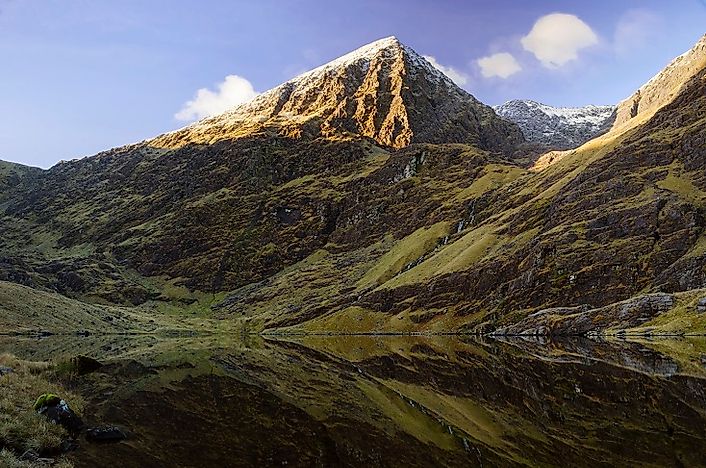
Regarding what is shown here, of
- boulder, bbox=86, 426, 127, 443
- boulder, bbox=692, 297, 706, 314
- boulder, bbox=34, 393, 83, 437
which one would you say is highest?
boulder, bbox=692, 297, 706, 314

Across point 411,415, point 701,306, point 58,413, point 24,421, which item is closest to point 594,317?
point 701,306

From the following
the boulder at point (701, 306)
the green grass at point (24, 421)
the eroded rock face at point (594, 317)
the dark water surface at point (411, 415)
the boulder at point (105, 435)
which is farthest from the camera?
the eroded rock face at point (594, 317)

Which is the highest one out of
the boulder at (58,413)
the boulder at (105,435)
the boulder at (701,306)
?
the boulder at (701,306)

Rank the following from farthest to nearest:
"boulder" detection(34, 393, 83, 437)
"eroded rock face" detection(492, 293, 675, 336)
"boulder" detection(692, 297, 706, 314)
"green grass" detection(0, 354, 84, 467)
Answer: "eroded rock face" detection(492, 293, 675, 336), "boulder" detection(692, 297, 706, 314), "boulder" detection(34, 393, 83, 437), "green grass" detection(0, 354, 84, 467)

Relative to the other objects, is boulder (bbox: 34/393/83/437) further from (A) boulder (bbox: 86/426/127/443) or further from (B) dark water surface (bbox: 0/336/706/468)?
(B) dark water surface (bbox: 0/336/706/468)

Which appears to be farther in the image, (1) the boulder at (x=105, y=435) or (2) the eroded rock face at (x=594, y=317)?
(2) the eroded rock face at (x=594, y=317)

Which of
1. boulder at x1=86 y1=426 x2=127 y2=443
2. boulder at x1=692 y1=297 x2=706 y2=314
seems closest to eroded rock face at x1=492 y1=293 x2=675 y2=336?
boulder at x1=692 y1=297 x2=706 y2=314

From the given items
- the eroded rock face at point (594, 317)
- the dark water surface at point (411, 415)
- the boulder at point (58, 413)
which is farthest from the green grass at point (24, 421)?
the eroded rock face at point (594, 317)

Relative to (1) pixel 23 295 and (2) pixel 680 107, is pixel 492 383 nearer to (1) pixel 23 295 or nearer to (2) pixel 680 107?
(1) pixel 23 295

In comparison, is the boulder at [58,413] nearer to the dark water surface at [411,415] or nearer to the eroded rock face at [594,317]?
the dark water surface at [411,415]

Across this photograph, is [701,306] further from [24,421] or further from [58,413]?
[24,421]
